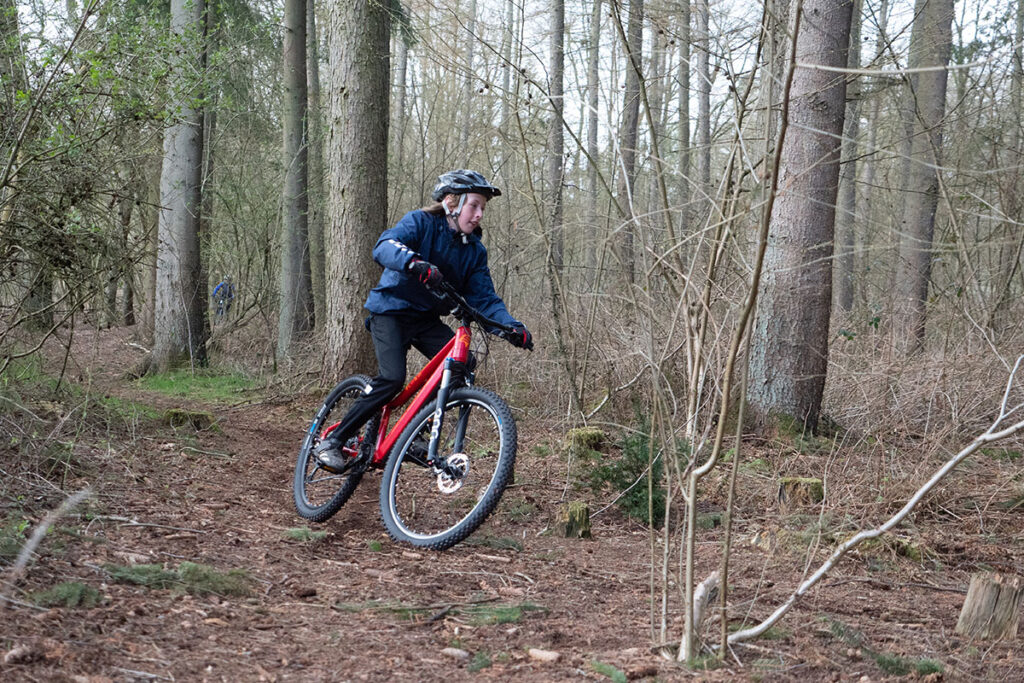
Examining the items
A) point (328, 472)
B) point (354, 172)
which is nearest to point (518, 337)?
point (328, 472)

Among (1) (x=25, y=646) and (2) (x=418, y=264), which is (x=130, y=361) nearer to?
(2) (x=418, y=264)

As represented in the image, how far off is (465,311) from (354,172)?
405 centimetres

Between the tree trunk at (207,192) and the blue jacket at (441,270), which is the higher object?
the tree trunk at (207,192)

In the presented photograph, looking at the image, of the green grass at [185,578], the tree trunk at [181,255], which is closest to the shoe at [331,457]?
the green grass at [185,578]

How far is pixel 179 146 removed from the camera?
11.7 m

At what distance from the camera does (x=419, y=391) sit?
5270 mm

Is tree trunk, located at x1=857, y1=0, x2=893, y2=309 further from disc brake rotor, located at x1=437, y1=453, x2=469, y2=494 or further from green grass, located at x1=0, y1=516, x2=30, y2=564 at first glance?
green grass, located at x1=0, y1=516, x2=30, y2=564

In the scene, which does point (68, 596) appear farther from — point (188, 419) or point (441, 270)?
point (188, 419)

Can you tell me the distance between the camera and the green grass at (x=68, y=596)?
10.6ft

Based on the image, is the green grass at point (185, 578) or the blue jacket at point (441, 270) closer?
the green grass at point (185, 578)

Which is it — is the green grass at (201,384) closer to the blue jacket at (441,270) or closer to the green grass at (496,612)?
the blue jacket at (441,270)

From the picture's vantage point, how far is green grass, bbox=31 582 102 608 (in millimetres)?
3225

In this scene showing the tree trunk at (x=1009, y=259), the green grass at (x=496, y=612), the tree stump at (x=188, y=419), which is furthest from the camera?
the tree trunk at (x=1009, y=259)

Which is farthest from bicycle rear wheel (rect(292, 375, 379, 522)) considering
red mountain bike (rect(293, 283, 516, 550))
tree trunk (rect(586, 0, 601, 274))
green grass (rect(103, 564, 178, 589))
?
tree trunk (rect(586, 0, 601, 274))
